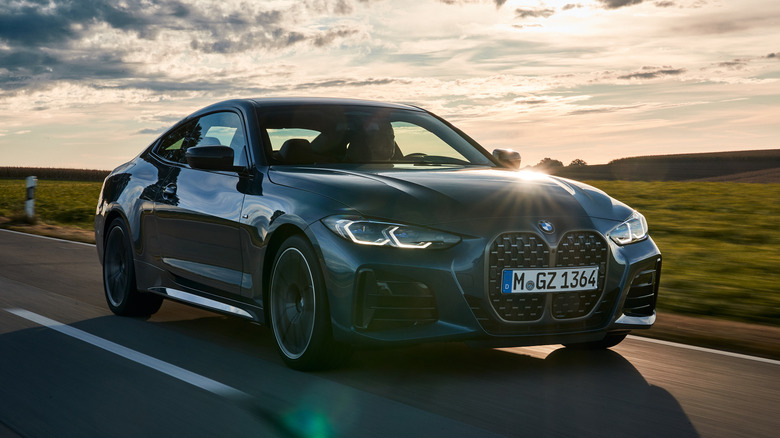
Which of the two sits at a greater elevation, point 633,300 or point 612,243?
point 612,243

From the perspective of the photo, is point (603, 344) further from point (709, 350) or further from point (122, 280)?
point (122, 280)

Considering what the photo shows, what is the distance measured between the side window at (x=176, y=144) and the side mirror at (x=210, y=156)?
1.00 meters

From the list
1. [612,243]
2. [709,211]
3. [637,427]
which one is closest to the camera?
[637,427]

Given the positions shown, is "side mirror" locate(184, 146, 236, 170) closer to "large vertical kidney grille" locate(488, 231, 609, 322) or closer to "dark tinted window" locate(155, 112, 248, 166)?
"dark tinted window" locate(155, 112, 248, 166)

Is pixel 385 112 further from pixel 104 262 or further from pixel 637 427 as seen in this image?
pixel 637 427

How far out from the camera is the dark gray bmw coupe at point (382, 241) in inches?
185

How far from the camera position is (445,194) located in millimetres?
4969

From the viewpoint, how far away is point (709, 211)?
16.6 meters

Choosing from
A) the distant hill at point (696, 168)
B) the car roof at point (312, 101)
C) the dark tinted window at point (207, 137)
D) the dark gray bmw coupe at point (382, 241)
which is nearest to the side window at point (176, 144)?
the dark tinted window at point (207, 137)

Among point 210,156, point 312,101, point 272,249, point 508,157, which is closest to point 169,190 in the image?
point 210,156

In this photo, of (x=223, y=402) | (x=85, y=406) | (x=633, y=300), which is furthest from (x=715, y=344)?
(x=85, y=406)

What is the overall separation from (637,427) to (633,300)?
1.27m

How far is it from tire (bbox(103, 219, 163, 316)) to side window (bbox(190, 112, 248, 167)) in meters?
1.06

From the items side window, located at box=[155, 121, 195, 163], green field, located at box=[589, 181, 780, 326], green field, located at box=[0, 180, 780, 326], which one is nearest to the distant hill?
green field, located at box=[0, 180, 780, 326]
